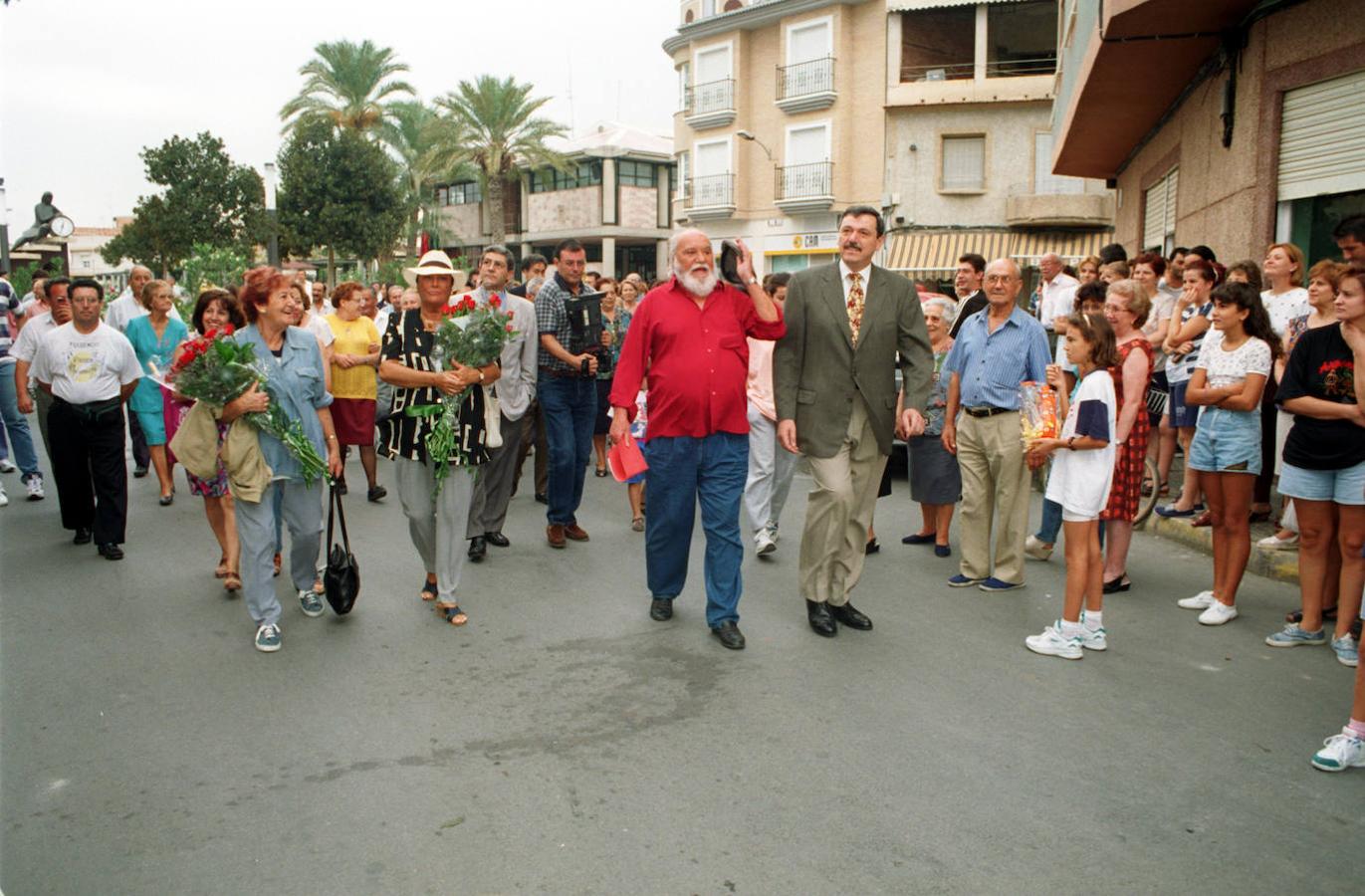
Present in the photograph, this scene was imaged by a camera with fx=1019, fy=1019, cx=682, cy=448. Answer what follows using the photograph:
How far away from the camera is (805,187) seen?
34812 mm

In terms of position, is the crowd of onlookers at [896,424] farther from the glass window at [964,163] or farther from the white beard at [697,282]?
the glass window at [964,163]

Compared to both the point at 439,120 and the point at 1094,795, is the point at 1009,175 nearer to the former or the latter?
the point at 439,120

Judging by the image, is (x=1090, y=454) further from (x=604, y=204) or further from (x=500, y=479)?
(x=604, y=204)

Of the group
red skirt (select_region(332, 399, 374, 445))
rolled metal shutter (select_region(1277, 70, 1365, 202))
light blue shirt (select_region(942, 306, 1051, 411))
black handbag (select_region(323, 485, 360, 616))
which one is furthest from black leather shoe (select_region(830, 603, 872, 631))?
rolled metal shutter (select_region(1277, 70, 1365, 202))

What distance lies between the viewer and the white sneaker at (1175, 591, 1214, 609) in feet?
19.6

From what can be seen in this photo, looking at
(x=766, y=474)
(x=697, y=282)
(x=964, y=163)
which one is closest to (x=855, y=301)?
(x=697, y=282)

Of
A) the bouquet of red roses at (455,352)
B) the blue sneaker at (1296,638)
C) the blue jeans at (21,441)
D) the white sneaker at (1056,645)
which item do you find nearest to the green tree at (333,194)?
the blue jeans at (21,441)

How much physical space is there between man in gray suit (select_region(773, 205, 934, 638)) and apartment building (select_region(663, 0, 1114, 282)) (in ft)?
86.2

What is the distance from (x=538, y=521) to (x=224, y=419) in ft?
10.7

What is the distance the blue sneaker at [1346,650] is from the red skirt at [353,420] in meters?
7.59

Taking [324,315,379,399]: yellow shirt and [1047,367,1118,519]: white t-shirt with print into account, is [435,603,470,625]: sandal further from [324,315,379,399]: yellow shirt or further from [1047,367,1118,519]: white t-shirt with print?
[324,315,379,399]: yellow shirt

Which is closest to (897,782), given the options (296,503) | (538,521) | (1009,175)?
(296,503)

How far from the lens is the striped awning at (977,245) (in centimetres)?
3042

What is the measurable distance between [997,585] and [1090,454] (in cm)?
145
